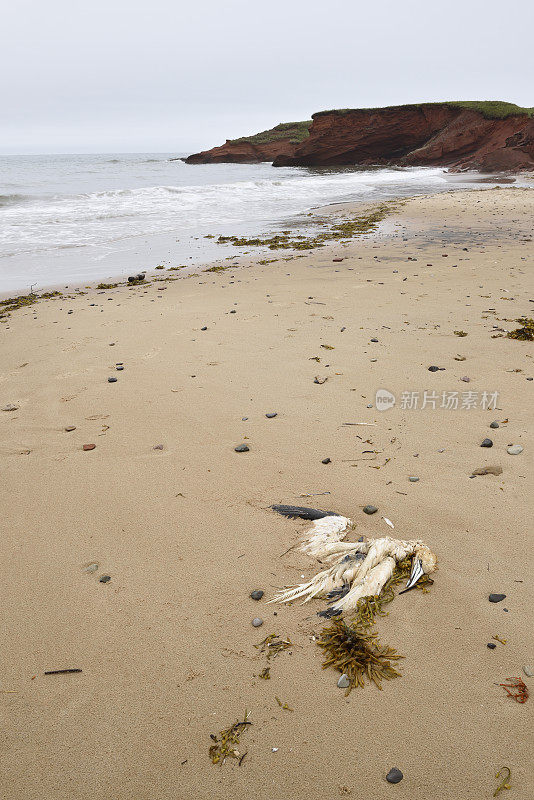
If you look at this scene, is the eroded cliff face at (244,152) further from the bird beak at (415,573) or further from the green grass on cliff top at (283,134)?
the bird beak at (415,573)

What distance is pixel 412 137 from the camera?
192 ft

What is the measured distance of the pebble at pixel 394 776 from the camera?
184 centimetres

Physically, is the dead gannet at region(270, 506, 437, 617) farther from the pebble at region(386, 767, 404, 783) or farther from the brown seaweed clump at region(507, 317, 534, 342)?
the brown seaweed clump at region(507, 317, 534, 342)

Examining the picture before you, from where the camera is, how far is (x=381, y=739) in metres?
1.97

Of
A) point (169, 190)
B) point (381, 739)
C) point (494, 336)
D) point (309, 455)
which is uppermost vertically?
point (169, 190)

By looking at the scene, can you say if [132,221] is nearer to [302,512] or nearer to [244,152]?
[302,512]

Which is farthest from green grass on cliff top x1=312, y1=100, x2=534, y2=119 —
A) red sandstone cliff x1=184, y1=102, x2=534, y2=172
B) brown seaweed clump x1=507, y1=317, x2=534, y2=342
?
brown seaweed clump x1=507, y1=317, x2=534, y2=342

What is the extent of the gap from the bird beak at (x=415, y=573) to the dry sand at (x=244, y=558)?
7 centimetres

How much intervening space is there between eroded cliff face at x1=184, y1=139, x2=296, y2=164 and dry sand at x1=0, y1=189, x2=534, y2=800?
239 feet

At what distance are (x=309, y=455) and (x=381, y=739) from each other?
2.09 meters

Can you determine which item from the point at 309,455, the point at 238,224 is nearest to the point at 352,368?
the point at 309,455

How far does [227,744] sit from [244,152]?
81.4 metres

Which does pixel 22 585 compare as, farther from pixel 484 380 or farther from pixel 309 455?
pixel 484 380

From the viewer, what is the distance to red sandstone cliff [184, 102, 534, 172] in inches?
1784
